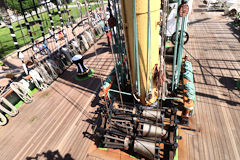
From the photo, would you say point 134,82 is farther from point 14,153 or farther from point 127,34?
point 14,153

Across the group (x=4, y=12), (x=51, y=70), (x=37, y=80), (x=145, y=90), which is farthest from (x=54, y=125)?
(x=4, y=12)

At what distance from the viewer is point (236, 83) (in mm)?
7902

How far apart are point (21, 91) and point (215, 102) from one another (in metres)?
10.5

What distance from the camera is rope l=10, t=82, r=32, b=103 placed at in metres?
8.28

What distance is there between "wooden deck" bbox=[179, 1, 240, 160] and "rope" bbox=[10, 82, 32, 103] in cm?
844

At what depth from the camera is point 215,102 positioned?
6.92 m

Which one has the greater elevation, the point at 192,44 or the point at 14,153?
the point at 192,44

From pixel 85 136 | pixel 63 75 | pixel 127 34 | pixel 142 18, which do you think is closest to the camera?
pixel 142 18

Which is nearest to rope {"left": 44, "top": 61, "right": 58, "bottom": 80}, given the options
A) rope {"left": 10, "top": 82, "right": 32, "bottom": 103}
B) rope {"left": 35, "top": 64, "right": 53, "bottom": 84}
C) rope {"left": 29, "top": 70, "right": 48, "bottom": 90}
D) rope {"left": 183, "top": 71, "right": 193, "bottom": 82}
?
rope {"left": 35, "top": 64, "right": 53, "bottom": 84}

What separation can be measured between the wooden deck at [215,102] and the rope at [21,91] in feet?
27.7

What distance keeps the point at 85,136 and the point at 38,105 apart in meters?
3.95

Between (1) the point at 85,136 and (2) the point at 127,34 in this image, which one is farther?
(1) the point at 85,136

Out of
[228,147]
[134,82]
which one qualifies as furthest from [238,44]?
[134,82]

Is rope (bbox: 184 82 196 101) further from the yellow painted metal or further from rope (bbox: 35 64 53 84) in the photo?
rope (bbox: 35 64 53 84)
